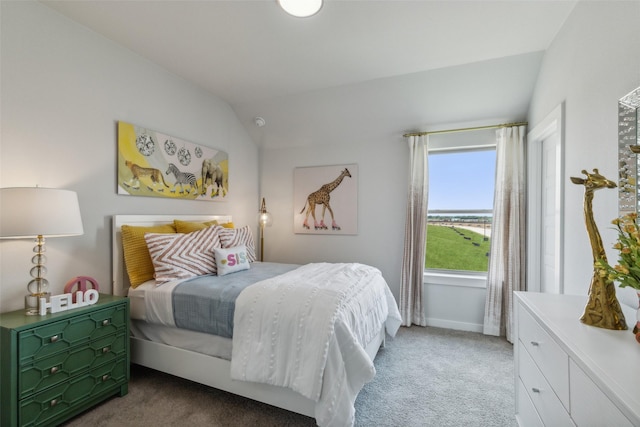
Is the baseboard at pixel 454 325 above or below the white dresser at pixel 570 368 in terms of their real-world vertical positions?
below

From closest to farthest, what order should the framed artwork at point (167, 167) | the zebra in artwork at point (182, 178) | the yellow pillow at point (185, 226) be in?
the framed artwork at point (167, 167) → the yellow pillow at point (185, 226) → the zebra in artwork at point (182, 178)

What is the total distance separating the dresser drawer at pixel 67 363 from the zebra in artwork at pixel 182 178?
1.46m

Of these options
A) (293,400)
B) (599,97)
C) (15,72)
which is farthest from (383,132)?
(15,72)

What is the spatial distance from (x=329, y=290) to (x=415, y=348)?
153 centimetres

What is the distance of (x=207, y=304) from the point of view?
1903 mm

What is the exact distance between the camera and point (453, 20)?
2.07 m

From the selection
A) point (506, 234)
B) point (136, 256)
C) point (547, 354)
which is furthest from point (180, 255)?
point (506, 234)

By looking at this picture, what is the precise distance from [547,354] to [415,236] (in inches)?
84.8

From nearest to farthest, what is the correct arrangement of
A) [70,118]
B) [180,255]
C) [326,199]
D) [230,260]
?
1. [70,118]
2. [180,255]
3. [230,260]
4. [326,199]

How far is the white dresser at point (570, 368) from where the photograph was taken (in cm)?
74

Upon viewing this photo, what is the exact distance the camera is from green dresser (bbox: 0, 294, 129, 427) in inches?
58.3

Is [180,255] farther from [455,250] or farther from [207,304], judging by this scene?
[455,250]

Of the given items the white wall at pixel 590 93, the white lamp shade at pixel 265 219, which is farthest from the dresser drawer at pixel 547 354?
the white lamp shade at pixel 265 219

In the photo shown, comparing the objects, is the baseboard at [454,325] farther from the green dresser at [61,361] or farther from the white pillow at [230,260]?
the green dresser at [61,361]
